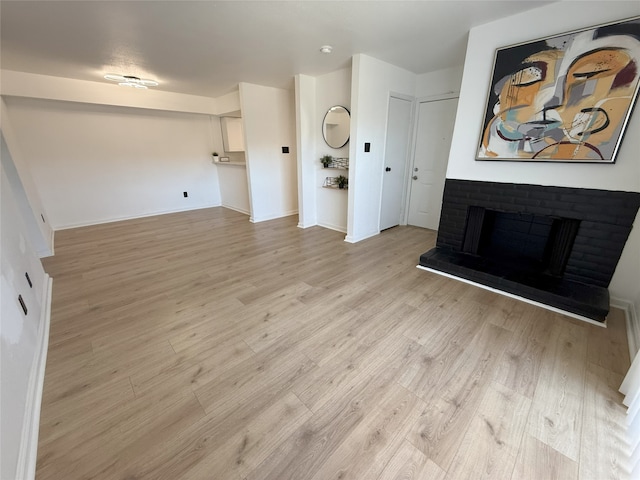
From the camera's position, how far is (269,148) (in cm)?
475

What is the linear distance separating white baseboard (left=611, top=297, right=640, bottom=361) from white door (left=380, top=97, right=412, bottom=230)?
275cm

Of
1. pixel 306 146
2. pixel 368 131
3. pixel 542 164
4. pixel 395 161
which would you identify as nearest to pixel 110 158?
pixel 306 146

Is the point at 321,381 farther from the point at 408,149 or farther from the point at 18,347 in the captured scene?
the point at 408,149

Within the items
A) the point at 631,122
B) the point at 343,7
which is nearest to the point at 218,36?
the point at 343,7

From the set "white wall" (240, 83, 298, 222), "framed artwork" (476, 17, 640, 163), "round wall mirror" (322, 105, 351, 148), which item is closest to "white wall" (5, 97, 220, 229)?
"white wall" (240, 83, 298, 222)

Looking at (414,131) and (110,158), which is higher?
(414,131)

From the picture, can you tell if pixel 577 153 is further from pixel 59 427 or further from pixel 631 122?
pixel 59 427

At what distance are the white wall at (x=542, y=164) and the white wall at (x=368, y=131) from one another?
46.7 inches

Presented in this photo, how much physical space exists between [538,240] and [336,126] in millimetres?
3026

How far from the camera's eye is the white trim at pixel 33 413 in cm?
110

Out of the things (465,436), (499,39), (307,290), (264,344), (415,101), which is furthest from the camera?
(415,101)

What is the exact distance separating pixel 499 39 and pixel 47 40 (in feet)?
14.6

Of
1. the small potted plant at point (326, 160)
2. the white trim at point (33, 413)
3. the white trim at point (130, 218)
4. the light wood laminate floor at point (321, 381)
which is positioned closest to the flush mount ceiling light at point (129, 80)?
the white trim at point (130, 218)

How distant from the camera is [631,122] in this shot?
1937 millimetres
